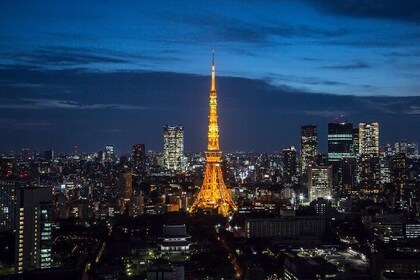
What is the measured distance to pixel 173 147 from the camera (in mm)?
41250

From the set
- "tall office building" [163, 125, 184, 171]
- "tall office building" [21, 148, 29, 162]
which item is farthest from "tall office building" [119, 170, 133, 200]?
"tall office building" [163, 125, 184, 171]

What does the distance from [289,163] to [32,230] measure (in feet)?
84.0

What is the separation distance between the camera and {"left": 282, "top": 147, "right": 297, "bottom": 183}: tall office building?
35.6 meters

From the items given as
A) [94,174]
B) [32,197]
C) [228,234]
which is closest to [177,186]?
[94,174]

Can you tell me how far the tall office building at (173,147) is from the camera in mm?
40688

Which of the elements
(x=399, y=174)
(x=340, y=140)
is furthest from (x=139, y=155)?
(x=399, y=174)

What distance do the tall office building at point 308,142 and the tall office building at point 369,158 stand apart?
2.45m

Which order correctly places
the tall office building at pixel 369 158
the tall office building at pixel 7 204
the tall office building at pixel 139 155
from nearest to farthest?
the tall office building at pixel 7 204 → the tall office building at pixel 369 158 → the tall office building at pixel 139 155

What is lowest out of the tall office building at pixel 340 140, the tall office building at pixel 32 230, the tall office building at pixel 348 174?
the tall office building at pixel 32 230

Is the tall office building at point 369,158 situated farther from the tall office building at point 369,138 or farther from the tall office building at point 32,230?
the tall office building at point 32,230

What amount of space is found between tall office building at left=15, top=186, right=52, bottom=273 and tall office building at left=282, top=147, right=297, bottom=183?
23.8 meters

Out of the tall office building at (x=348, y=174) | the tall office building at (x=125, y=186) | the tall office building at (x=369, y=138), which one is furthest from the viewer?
the tall office building at (x=369, y=138)

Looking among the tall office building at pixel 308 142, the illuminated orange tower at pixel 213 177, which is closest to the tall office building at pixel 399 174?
the tall office building at pixel 308 142

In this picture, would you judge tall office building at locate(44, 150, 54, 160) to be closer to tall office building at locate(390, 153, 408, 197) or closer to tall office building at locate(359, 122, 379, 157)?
tall office building at locate(359, 122, 379, 157)
